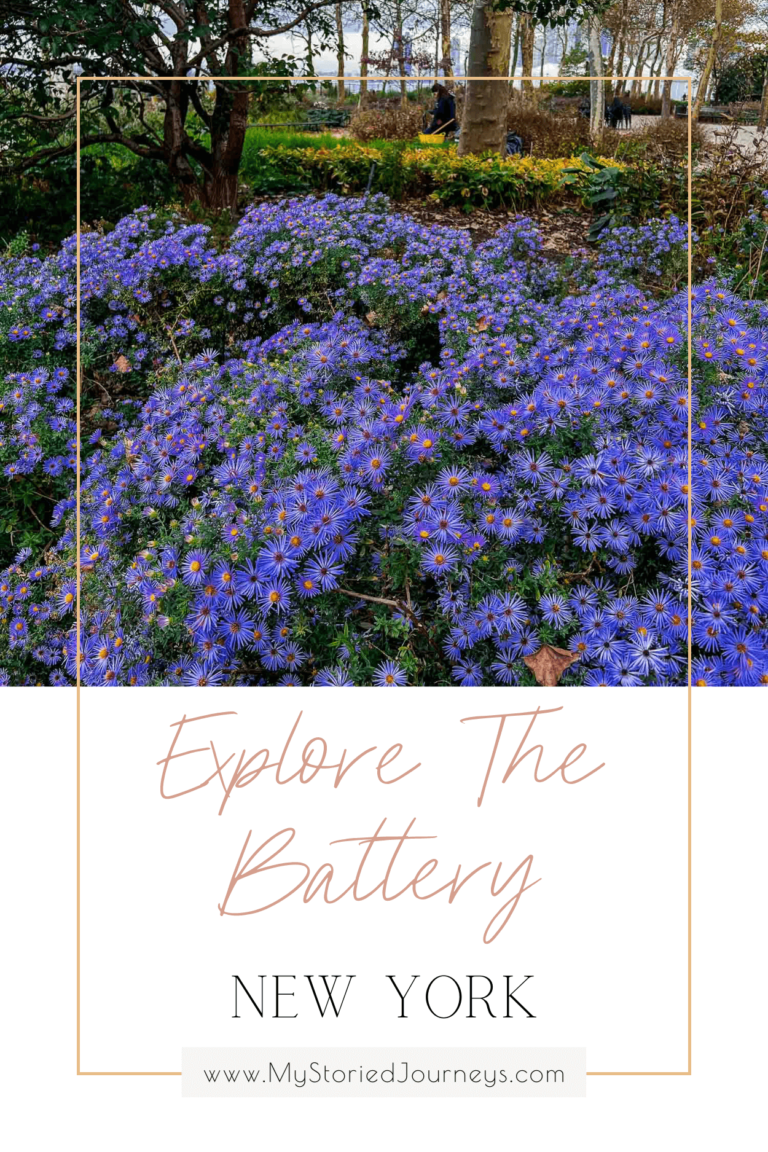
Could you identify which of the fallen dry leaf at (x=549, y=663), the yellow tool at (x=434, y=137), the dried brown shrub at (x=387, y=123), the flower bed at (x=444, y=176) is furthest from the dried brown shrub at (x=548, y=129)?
the fallen dry leaf at (x=549, y=663)

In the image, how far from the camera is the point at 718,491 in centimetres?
152

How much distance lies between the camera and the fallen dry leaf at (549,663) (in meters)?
1.35

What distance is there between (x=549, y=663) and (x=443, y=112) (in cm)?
506

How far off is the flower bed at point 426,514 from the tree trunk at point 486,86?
2.72 m

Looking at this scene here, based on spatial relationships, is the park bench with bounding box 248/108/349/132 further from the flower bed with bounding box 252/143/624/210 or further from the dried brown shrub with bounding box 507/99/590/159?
the dried brown shrub with bounding box 507/99/590/159

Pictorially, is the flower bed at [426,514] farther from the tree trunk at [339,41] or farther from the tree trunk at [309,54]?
the tree trunk at [309,54]

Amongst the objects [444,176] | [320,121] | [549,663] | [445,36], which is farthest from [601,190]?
[549,663]

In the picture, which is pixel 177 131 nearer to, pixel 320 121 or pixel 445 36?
pixel 320 121

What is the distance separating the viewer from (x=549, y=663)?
1.37m

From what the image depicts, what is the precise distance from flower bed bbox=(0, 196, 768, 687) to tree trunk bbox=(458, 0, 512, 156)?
272cm

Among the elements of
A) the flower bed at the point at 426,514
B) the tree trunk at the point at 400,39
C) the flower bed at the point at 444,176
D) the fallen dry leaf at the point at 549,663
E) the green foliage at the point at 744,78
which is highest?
the green foliage at the point at 744,78

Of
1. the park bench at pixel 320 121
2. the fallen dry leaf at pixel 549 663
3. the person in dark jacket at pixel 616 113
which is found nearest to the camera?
the fallen dry leaf at pixel 549 663

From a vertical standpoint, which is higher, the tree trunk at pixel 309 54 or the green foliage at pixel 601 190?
the tree trunk at pixel 309 54
